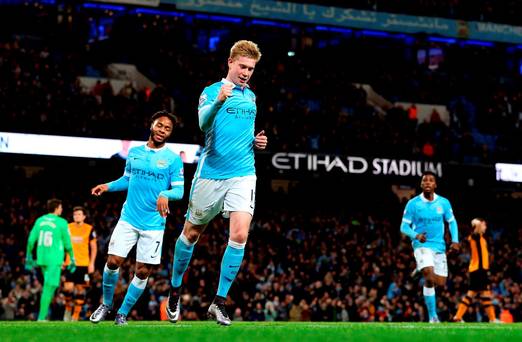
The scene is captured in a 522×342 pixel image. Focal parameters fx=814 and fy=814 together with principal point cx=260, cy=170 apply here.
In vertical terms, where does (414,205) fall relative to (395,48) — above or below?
below

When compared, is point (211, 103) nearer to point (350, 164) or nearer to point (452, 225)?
point (452, 225)

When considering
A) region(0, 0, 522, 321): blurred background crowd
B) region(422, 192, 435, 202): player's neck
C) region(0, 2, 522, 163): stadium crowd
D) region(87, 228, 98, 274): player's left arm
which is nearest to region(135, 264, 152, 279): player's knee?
region(422, 192, 435, 202): player's neck

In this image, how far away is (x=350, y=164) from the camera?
83.7 ft

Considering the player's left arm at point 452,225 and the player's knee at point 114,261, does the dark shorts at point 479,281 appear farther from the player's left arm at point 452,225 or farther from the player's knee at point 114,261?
the player's knee at point 114,261

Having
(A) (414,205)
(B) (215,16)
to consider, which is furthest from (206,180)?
(B) (215,16)

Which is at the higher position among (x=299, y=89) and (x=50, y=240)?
(x=299, y=89)

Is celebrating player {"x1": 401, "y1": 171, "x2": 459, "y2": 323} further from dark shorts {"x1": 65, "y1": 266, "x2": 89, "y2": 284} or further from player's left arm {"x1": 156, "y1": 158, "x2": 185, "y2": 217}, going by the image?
dark shorts {"x1": 65, "y1": 266, "x2": 89, "y2": 284}

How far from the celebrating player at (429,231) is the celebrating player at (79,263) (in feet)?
20.0

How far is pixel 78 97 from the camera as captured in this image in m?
24.3

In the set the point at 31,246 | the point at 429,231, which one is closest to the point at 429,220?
the point at 429,231

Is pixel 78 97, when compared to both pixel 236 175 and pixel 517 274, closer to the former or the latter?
pixel 517 274

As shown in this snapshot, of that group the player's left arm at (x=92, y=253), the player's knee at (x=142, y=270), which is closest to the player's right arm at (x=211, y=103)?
the player's knee at (x=142, y=270)

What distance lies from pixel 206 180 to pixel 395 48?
107 feet

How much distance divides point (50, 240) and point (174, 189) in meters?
6.44
